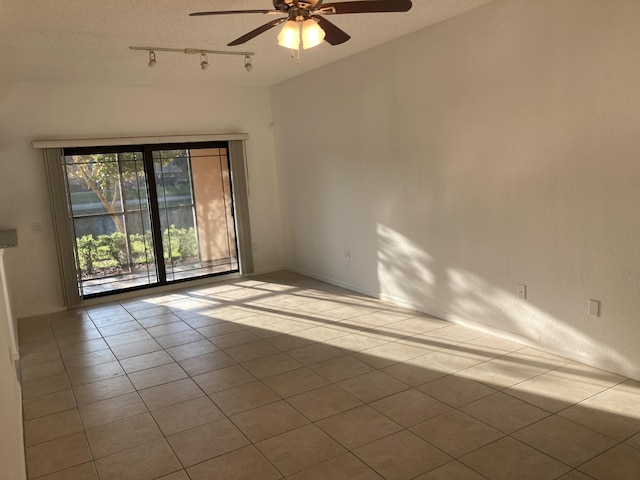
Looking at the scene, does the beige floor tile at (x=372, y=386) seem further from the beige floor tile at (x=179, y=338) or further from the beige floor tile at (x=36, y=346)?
the beige floor tile at (x=36, y=346)

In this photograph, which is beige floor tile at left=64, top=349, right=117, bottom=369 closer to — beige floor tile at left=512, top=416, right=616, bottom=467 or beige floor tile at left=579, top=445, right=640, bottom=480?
beige floor tile at left=512, top=416, right=616, bottom=467

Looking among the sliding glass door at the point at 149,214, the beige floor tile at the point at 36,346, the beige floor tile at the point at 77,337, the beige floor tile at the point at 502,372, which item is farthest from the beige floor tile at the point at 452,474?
the sliding glass door at the point at 149,214

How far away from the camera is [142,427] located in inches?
120

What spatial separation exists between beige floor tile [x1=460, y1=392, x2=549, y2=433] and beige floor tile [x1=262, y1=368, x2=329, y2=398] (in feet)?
3.37

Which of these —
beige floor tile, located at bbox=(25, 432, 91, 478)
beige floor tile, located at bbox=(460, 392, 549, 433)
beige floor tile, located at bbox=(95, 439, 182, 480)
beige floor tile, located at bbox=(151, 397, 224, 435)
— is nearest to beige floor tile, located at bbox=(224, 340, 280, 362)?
beige floor tile, located at bbox=(151, 397, 224, 435)

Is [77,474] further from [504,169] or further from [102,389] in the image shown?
[504,169]

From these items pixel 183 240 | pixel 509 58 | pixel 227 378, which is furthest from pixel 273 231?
pixel 509 58

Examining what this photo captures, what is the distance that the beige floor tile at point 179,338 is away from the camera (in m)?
4.43

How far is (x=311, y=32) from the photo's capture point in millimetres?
2686

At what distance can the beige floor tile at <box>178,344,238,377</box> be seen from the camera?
3836mm

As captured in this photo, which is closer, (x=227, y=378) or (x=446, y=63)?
(x=227, y=378)

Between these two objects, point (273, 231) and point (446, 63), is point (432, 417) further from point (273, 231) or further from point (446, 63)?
point (273, 231)

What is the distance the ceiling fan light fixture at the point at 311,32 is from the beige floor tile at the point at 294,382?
2212 millimetres

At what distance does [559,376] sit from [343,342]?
65.3 inches
